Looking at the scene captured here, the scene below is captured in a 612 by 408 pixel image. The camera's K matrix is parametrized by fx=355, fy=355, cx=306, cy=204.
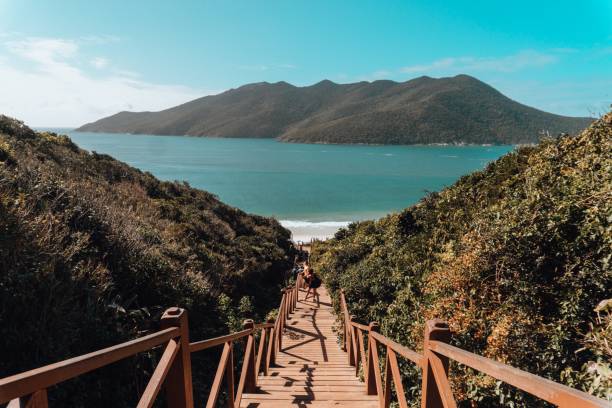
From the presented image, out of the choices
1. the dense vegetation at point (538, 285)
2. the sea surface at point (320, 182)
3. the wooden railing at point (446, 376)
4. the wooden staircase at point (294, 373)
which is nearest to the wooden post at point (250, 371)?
the wooden staircase at point (294, 373)

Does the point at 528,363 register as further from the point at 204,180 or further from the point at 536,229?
the point at 204,180

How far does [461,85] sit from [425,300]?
214 m

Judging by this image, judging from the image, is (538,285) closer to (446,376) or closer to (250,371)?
(446,376)

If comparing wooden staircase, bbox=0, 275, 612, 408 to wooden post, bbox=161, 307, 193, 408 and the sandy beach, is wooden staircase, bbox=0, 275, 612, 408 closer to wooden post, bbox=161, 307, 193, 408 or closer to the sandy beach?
wooden post, bbox=161, 307, 193, 408

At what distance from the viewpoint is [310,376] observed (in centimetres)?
518

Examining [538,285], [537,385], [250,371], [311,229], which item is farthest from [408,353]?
[311,229]

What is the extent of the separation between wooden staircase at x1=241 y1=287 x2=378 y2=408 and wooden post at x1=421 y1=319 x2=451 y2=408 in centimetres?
192

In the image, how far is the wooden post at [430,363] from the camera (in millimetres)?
2092

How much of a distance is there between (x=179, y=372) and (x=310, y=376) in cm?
349

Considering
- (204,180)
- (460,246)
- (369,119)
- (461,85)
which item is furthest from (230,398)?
(461,85)

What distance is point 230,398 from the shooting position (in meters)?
3.35

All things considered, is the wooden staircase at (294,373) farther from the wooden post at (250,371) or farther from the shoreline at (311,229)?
the shoreline at (311,229)

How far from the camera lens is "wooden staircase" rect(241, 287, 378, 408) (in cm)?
400

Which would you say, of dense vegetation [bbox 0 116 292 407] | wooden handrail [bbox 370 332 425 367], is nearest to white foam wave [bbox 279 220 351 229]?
dense vegetation [bbox 0 116 292 407]
